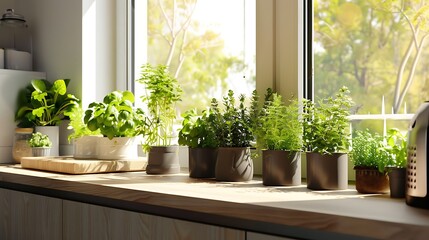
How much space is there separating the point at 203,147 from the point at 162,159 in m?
0.17

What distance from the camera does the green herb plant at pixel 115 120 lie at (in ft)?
6.28

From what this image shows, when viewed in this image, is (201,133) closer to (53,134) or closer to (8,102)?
(53,134)

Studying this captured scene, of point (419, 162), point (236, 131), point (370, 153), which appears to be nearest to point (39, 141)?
point (236, 131)

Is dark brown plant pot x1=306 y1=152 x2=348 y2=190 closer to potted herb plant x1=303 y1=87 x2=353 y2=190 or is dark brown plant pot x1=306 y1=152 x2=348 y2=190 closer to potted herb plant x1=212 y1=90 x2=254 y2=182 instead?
potted herb plant x1=303 y1=87 x2=353 y2=190

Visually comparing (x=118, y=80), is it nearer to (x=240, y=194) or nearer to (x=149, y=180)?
(x=149, y=180)

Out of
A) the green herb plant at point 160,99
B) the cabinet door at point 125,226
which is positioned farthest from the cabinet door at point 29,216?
the green herb plant at point 160,99

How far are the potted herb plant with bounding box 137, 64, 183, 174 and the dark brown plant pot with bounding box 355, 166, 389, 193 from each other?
0.68 meters

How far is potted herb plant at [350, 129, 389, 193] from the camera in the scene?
4.09 feet

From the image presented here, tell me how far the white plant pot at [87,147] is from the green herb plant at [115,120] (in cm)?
5

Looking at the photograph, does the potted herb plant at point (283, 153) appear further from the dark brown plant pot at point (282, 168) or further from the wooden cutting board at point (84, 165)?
the wooden cutting board at point (84, 165)

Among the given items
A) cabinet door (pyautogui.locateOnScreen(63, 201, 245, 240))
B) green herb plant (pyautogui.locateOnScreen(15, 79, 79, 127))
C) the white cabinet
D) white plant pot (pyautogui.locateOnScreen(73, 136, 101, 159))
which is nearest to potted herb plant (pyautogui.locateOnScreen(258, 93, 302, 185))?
cabinet door (pyautogui.locateOnScreen(63, 201, 245, 240))

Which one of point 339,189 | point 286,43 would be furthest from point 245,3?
point 339,189

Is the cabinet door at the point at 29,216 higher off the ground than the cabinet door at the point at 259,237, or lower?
lower

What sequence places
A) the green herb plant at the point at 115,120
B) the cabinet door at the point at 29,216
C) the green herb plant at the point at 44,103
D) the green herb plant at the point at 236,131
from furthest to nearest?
the green herb plant at the point at 44,103
the green herb plant at the point at 115,120
the cabinet door at the point at 29,216
the green herb plant at the point at 236,131
